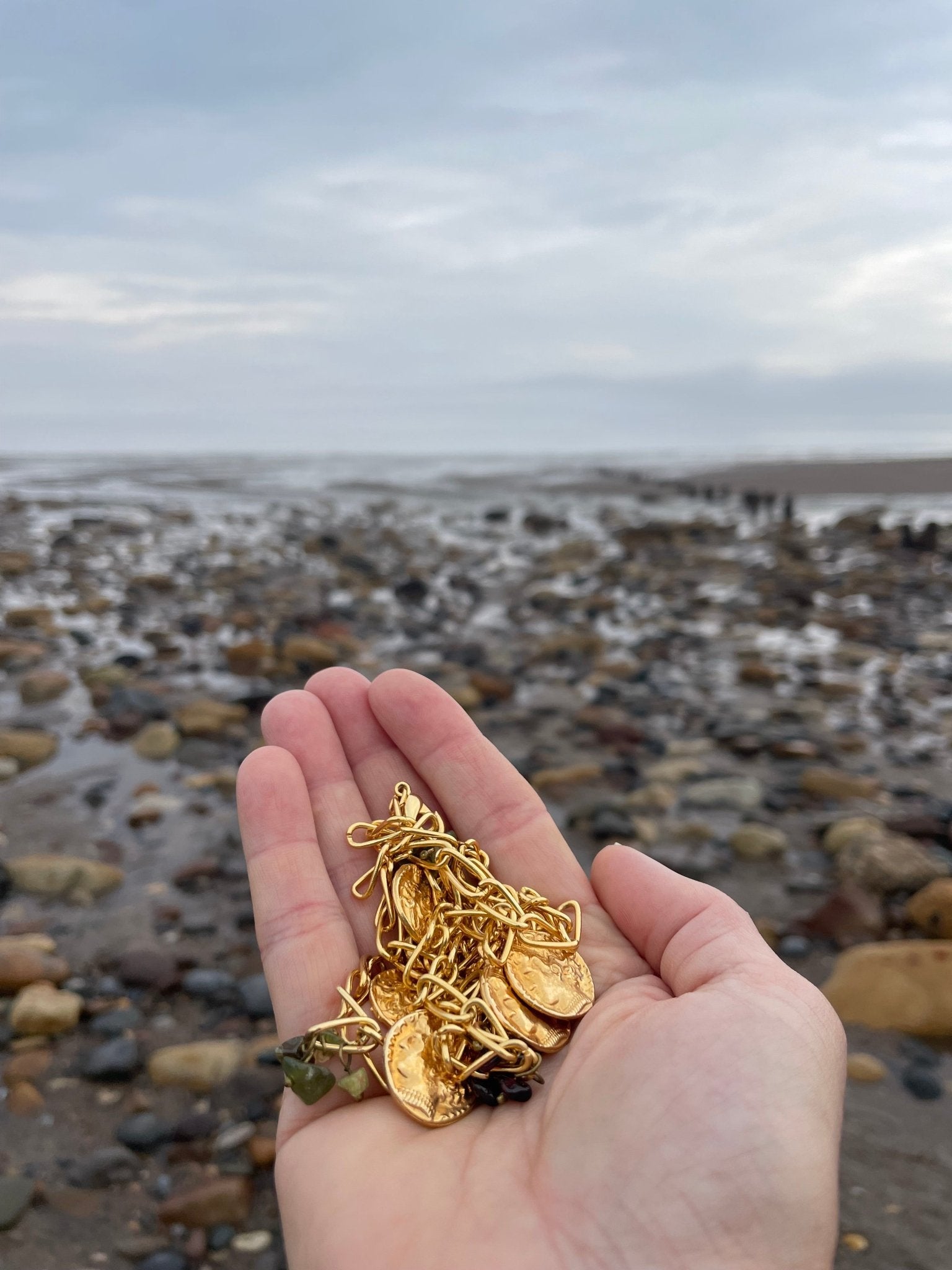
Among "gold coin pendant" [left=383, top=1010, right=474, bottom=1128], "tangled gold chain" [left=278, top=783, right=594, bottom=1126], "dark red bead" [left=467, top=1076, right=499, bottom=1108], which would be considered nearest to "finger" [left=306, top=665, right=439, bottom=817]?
"tangled gold chain" [left=278, top=783, right=594, bottom=1126]

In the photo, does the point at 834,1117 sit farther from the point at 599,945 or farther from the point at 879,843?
the point at 879,843

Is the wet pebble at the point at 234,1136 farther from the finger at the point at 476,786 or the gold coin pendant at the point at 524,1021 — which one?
the finger at the point at 476,786

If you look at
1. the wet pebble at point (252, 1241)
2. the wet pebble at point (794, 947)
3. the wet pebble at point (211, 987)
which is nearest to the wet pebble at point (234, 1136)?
the wet pebble at point (252, 1241)

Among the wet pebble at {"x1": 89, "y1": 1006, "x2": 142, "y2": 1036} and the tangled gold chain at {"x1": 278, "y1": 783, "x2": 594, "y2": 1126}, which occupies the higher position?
the tangled gold chain at {"x1": 278, "y1": 783, "x2": 594, "y2": 1126}

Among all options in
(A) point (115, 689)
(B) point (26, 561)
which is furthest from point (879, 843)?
(B) point (26, 561)

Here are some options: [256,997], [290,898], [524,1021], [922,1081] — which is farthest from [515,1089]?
[922,1081]

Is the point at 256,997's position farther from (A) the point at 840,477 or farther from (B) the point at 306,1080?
(A) the point at 840,477

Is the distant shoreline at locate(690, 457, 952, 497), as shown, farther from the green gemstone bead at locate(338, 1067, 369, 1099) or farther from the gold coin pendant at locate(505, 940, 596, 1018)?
the green gemstone bead at locate(338, 1067, 369, 1099)
